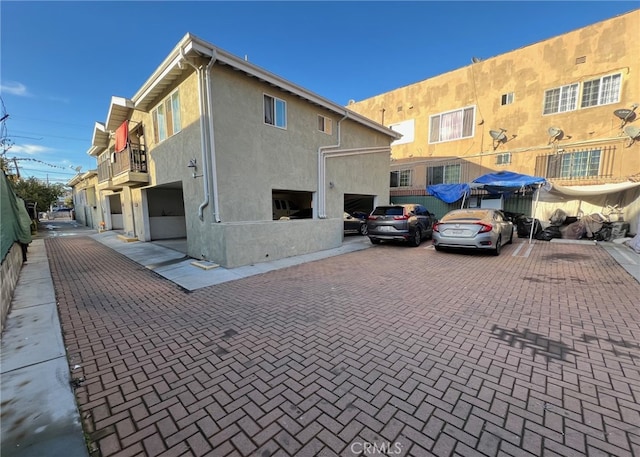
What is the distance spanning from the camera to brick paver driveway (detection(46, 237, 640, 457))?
199 cm

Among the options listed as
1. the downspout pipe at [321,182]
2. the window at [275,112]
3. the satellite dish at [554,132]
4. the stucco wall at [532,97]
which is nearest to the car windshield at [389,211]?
the downspout pipe at [321,182]

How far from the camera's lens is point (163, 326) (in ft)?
13.0

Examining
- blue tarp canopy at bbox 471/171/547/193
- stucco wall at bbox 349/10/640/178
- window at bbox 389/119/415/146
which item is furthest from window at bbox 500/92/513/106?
blue tarp canopy at bbox 471/171/547/193

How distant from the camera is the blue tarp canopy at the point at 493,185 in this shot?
11.8m

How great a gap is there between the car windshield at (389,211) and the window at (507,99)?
11576 millimetres

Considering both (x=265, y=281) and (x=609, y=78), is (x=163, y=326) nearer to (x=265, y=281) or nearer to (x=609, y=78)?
(x=265, y=281)

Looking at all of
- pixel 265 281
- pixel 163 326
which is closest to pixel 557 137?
pixel 265 281

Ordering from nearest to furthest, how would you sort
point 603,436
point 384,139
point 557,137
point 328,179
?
point 603,436, point 328,179, point 557,137, point 384,139

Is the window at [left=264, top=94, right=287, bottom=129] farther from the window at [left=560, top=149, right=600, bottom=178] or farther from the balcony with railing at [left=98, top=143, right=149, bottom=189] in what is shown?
the window at [left=560, top=149, right=600, bottom=178]

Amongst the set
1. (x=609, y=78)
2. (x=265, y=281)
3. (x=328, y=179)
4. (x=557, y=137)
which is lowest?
(x=265, y=281)

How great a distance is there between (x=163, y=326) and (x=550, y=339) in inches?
210

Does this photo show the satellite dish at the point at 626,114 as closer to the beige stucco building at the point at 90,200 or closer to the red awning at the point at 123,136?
the red awning at the point at 123,136

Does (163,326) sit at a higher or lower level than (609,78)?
lower

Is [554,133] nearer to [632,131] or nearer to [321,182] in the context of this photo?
[632,131]
